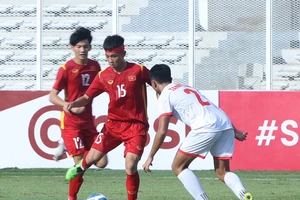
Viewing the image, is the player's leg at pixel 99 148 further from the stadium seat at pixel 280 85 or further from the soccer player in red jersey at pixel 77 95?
the stadium seat at pixel 280 85

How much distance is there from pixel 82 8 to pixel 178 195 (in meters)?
7.73

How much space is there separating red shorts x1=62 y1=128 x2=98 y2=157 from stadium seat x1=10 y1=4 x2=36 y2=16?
821cm

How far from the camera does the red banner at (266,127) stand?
17094 mm

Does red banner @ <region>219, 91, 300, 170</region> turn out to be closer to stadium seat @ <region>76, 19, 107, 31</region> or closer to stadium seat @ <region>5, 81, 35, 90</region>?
stadium seat @ <region>76, 19, 107, 31</region>

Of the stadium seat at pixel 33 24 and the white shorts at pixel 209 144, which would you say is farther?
the stadium seat at pixel 33 24

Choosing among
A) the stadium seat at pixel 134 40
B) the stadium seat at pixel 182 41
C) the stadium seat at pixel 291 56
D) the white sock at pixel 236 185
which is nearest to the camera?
the white sock at pixel 236 185

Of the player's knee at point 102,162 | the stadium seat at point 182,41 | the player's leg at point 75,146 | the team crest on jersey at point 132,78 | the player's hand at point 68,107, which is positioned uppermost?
the stadium seat at point 182,41

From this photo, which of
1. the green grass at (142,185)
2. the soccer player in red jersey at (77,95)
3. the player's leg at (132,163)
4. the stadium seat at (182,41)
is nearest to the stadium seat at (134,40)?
the stadium seat at (182,41)

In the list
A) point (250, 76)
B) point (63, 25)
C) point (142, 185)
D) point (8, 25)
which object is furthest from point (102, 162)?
point (8, 25)

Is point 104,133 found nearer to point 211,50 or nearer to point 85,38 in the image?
point 85,38

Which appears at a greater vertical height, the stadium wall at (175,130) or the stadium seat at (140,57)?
the stadium seat at (140,57)

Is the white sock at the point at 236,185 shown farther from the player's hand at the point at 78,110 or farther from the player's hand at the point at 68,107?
the player's hand at the point at 78,110

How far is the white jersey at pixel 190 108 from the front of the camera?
934cm

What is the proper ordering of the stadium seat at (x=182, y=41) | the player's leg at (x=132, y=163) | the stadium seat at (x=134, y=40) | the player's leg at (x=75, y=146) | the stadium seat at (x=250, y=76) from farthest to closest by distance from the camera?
the stadium seat at (x=134, y=40)
the stadium seat at (x=182, y=41)
the stadium seat at (x=250, y=76)
the player's leg at (x=75, y=146)
the player's leg at (x=132, y=163)
